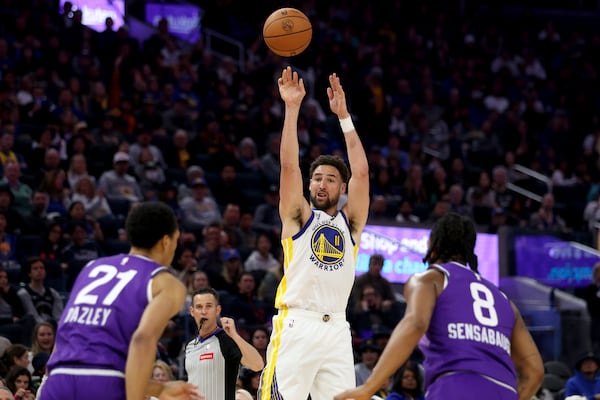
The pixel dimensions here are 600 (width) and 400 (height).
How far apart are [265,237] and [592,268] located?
Answer: 18.2 ft

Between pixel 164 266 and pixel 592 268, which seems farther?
pixel 592 268

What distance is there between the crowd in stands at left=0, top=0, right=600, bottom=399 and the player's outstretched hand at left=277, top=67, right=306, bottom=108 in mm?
4019

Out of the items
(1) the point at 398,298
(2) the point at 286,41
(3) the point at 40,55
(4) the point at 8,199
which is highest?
(3) the point at 40,55

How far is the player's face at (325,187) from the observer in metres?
7.86

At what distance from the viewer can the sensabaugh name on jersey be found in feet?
18.1

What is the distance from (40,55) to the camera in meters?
18.3

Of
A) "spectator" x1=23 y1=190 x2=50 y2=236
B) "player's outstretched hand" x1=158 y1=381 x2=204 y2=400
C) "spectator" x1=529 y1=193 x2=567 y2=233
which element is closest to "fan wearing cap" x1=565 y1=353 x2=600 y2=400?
"spectator" x1=529 y1=193 x2=567 y2=233

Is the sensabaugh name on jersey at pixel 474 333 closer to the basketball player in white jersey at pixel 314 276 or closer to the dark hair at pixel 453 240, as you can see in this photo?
the dark hair at pixel 453 240

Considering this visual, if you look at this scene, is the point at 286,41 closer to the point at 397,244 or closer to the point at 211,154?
the point at 397,244

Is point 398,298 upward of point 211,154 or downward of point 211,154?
downward

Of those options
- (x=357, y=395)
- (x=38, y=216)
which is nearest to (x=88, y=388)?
(x=357, y=395)

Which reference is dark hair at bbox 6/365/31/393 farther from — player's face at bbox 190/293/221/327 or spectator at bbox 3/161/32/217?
spectator at bbox 3/161/32/217

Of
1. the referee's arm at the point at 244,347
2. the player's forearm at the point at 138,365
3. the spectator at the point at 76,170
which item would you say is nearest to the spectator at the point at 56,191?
the spectator at the point at 76,170

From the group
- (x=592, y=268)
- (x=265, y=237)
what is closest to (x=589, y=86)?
(x=592, y=268)
